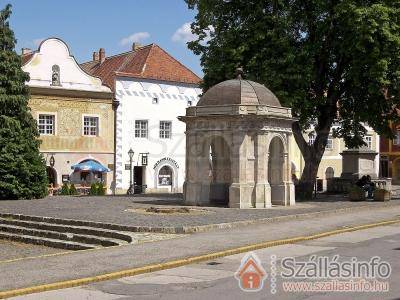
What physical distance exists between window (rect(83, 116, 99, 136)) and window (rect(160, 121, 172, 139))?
548 cm

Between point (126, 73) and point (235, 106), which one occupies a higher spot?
point (126, 73)

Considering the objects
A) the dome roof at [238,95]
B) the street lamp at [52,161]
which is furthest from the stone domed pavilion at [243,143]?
the street lamp at [52,161]

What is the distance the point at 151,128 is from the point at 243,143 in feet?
73.3

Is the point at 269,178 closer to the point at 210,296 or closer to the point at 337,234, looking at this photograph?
the point at 337,234

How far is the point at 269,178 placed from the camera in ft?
94.1

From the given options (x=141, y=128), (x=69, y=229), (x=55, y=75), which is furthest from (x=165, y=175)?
(x=69, y=229)

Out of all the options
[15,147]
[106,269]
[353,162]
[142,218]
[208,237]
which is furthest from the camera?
[353,162]

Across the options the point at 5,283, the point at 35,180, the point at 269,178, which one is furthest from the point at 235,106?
the point at 5,283

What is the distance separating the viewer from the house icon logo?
34.4 ft

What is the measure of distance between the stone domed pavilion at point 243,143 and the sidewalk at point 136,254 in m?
5.24

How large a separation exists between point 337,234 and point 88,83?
1160 inches

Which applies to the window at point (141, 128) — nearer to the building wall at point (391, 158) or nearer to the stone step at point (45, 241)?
the stone step at point (45, 241)

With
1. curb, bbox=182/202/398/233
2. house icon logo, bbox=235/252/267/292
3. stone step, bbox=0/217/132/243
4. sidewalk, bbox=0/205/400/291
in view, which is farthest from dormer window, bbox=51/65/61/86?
house icon logo, bbox=235/252/267/292

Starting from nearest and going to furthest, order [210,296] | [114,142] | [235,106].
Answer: [210,296] < [235,106] < [114,142]
